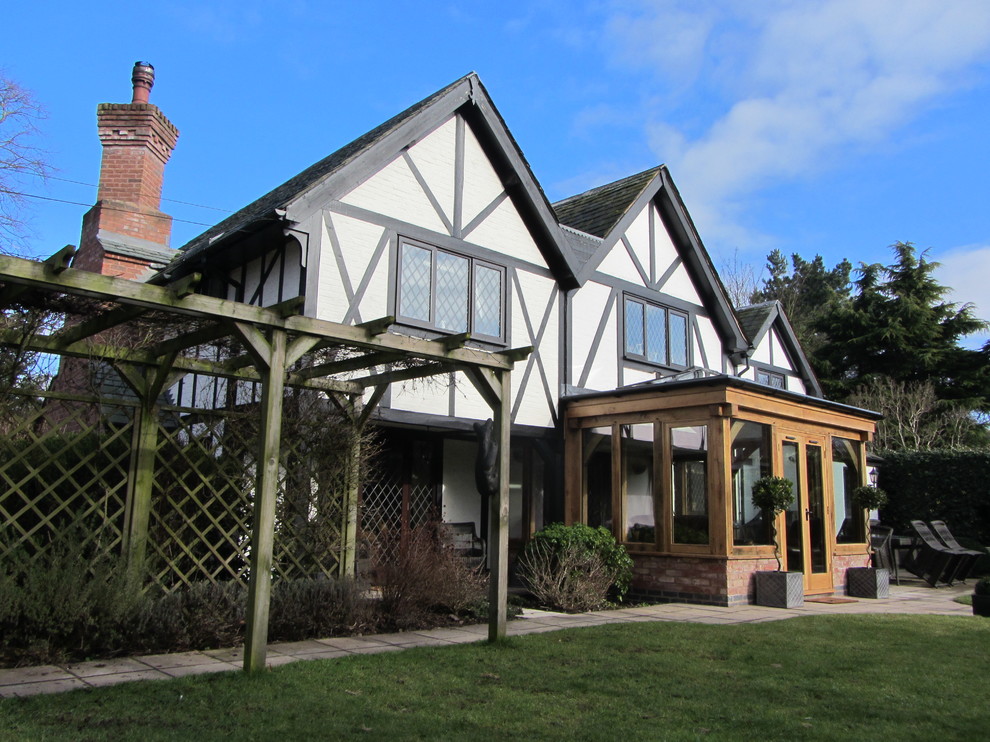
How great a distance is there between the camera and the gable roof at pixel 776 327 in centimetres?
1872

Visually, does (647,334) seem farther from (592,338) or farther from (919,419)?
(919,419)

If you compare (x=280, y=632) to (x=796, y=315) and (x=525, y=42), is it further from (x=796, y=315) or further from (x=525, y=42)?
(x=796, y=315)

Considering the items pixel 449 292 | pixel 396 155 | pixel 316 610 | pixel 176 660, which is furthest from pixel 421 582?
pixel 396 155

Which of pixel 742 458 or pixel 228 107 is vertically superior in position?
pixel 228 107

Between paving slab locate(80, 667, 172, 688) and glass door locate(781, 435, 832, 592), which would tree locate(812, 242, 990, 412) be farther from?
paving slab locate(80, 667, 172, 688)

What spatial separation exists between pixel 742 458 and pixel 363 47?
7.19m

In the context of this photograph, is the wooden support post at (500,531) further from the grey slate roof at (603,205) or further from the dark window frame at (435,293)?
the grey slate roof at (603,205)

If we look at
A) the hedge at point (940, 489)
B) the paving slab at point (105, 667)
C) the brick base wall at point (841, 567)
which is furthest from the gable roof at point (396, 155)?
the hedge at point (940, 489)

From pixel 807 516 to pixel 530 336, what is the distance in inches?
189

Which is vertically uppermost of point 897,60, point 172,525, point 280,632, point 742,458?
point 897,60

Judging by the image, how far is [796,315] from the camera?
139 feet

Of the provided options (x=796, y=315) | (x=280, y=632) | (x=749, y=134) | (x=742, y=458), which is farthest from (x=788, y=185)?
(x=796, y=315)

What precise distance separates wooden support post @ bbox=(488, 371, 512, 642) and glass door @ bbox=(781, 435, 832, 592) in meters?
5.66

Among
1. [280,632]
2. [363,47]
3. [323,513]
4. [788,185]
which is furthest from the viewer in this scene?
[788,185]
